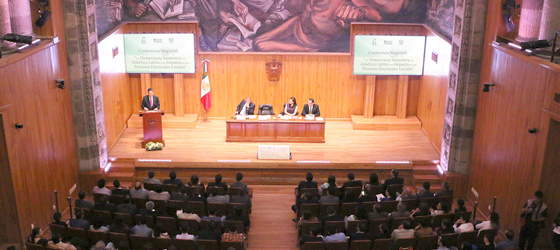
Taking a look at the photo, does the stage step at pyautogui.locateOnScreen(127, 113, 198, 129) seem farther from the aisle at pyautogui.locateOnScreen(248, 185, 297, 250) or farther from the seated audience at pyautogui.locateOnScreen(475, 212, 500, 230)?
the seated audience at pyautogui.locateOnScreen(475, 212, 500, 230)

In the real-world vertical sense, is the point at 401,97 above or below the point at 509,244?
above

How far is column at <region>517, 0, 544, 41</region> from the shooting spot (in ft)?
32.1

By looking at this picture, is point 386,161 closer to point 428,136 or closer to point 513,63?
point 428,136

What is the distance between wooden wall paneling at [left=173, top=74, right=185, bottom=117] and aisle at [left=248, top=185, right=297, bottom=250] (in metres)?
4.41

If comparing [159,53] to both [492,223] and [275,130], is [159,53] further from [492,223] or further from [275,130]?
[492,223]

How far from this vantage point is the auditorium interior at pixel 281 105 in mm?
9352

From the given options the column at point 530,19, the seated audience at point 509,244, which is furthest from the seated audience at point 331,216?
the column at point 530,19

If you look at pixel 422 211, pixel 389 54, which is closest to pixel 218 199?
pixel 422 211

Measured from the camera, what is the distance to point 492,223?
8.66 m

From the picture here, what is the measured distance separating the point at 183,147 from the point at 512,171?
7831mm

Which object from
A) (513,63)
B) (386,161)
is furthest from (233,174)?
(513,63)

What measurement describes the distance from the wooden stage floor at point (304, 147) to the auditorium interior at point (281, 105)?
0.05 m

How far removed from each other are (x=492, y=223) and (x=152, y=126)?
27.4 ft

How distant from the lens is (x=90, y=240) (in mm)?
8539
